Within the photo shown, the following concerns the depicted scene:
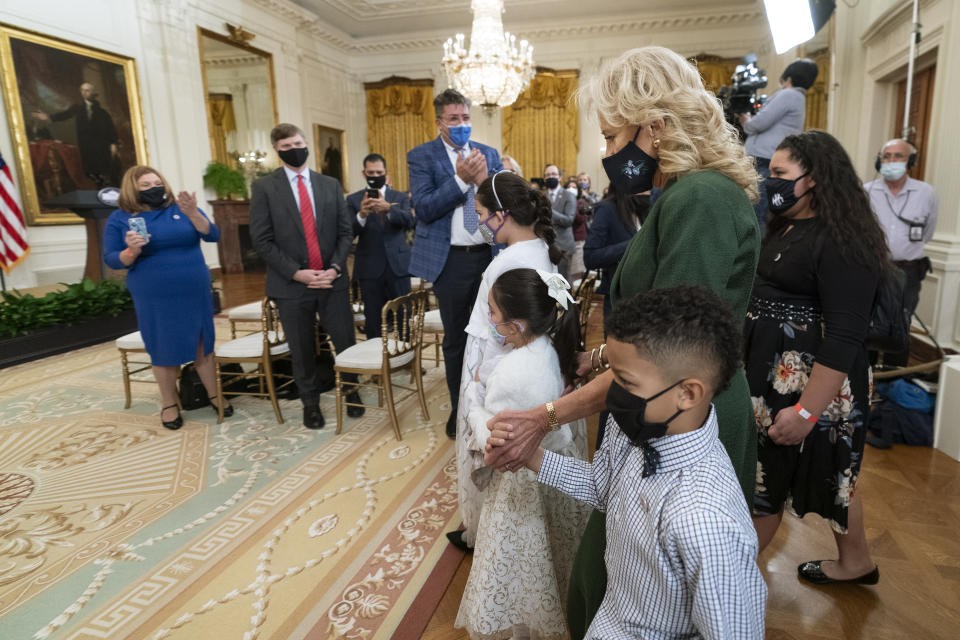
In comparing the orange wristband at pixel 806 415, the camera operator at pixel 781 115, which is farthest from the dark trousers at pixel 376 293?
the orange wristband at pixel 806 415

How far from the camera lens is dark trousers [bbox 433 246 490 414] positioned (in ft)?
10.1

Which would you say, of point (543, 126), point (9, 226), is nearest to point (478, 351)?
point (9, 226)

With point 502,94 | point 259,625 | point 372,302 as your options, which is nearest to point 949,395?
point 259,625

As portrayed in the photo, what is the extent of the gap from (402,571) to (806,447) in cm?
154

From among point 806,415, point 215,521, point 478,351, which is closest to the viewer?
point 806,415

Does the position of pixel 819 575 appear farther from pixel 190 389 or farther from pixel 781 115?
pixel 190 389

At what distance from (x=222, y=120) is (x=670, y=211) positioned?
12.0m

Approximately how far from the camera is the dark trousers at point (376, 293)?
457 cm

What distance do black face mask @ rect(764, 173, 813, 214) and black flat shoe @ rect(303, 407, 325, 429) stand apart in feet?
9.64

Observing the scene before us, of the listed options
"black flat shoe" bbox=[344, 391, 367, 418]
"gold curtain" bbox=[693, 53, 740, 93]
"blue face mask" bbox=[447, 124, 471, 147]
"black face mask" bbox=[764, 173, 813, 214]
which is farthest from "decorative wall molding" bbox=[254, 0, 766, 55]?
"black face mask" bbox=[764, 173, 813, 214]

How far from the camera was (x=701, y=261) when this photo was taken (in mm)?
1035

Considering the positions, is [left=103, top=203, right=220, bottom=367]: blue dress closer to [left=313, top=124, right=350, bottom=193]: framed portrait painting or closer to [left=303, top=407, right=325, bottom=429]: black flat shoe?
[left=303, top=407, right=325, bottom=429]: black flat shoe

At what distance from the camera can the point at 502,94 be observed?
25.1ft

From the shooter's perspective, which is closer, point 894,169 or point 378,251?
point 894,169
